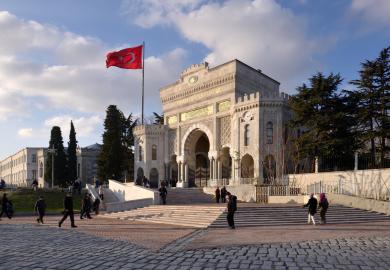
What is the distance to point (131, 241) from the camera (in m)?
13.0

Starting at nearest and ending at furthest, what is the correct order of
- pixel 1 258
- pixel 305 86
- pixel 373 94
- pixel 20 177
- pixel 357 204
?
pixel 1 258
pixel 357 204
pixel 373 94
pixel 305 86
pixel 20 177

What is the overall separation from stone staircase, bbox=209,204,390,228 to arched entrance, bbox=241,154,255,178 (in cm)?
1353

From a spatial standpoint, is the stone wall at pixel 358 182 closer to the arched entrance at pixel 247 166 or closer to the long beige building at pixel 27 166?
the arched entrance at pixel 247 166

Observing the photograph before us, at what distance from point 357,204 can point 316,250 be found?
40.5 ft

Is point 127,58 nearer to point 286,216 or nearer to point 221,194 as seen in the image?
point 221,194

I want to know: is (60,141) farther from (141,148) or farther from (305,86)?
(305,86)

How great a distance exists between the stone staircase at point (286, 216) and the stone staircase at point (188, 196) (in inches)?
336

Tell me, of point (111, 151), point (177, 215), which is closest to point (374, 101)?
point (177, 215)

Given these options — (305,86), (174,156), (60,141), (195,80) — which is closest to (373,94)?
(305,86)

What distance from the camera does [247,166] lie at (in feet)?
117

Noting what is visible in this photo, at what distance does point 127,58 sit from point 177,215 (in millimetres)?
22578

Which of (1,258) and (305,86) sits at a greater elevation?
(305,86)

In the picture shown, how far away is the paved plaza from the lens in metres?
9.26

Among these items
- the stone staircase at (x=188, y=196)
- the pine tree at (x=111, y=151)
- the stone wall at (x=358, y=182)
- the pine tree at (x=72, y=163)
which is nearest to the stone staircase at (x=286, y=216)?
the stone wall at (x=358, y=182)
